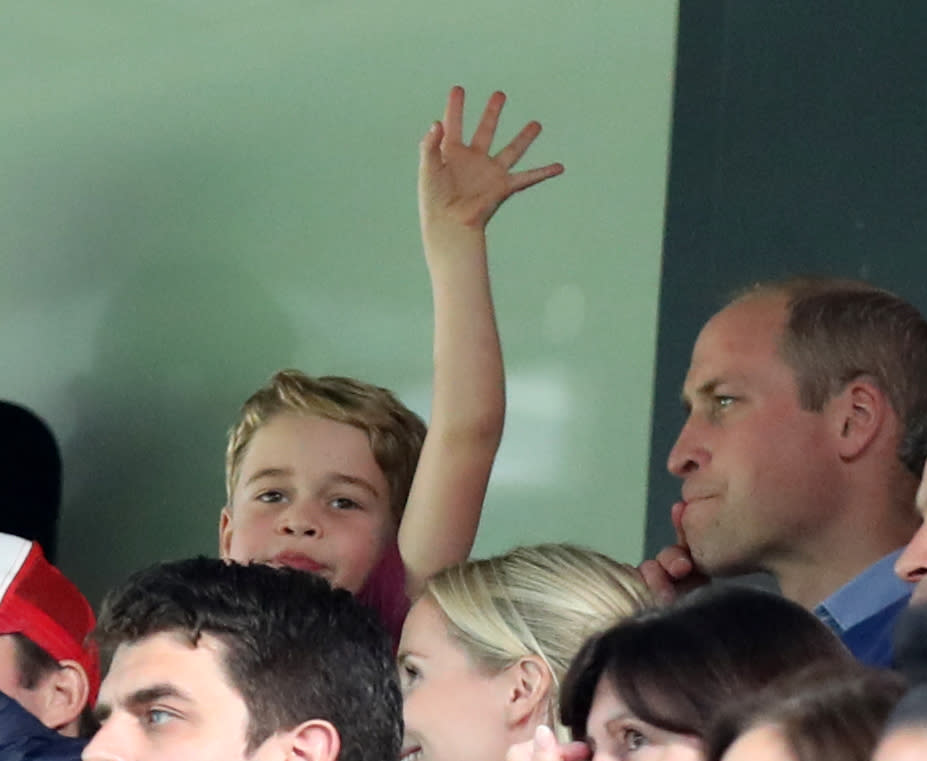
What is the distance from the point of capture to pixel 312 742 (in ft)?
5.78

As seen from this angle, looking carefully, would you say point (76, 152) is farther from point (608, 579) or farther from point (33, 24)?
point (608, 579)

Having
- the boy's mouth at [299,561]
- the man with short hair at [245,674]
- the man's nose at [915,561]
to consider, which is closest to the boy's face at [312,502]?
the boy's mouth at [299,561]

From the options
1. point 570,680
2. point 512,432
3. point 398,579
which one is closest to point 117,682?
point 570,680

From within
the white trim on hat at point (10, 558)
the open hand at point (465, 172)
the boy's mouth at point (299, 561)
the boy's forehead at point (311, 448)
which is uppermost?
the open hand at point (465, 172)

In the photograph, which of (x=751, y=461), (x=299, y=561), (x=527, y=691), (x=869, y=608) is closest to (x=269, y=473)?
(x=299, y=561)

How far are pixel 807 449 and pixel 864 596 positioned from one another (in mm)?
236

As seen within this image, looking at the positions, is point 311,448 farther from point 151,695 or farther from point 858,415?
point 151,695

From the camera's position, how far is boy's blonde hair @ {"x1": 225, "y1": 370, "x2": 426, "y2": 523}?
2.67m

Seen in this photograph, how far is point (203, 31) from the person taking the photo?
11.8 ft

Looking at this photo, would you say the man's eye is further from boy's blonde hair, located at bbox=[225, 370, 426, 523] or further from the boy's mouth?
boy's blonde hair, located at bbox=[225, 370, 426, 523]

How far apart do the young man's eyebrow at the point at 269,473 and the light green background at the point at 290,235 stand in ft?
2.10

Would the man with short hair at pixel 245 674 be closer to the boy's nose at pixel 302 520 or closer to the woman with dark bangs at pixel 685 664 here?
the woman with dark bangs at pixel 685 664

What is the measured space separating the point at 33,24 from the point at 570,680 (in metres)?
2.43

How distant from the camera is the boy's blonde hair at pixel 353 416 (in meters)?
2.67
